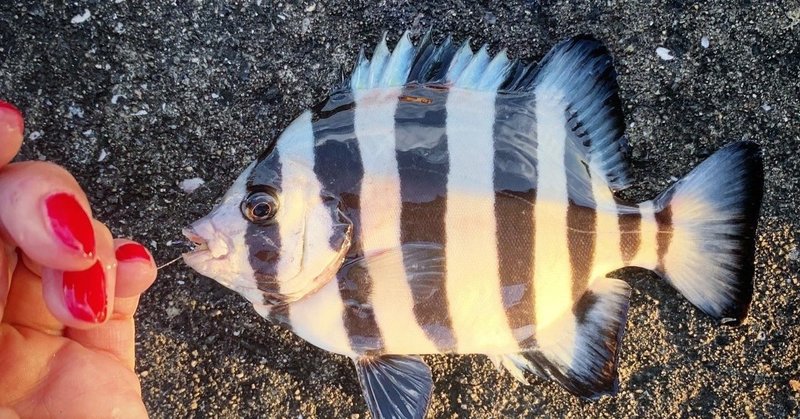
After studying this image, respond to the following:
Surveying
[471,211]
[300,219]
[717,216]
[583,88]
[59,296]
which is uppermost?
[583,88]

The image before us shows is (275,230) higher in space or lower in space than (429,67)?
lower

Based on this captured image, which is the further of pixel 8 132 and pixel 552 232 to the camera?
pixel 552 232

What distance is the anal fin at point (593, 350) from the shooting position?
140 cm

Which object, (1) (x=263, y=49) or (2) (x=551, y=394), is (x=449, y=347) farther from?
(1) (x=263, y=49)

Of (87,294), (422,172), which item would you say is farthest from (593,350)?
(87,294)

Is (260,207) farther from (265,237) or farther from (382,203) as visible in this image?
(382,203)

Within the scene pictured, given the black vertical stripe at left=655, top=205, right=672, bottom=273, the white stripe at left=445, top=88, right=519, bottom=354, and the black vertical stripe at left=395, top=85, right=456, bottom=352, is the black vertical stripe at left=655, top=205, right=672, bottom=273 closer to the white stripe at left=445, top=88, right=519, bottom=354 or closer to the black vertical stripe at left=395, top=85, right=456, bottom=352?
the white stripe at left=445, top=88, right=519, bottom=354

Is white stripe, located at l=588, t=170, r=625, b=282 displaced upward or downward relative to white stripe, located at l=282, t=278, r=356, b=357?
upward

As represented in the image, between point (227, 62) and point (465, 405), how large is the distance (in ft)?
3.63

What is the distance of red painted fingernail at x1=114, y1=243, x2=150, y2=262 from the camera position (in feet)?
3.79

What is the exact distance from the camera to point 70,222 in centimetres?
99

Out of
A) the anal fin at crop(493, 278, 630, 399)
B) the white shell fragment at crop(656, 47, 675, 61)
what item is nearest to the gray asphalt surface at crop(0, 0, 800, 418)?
the white shell fragment at crop(656, 47, 675, 61)

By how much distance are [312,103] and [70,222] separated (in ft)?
2.49

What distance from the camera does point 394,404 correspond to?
1404mm
